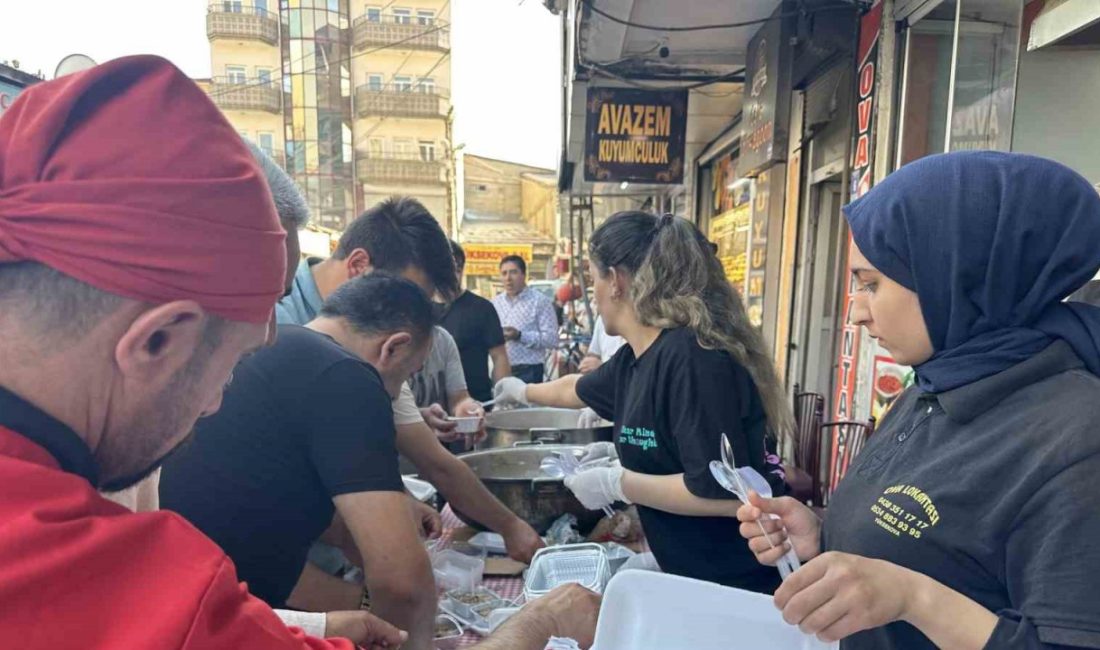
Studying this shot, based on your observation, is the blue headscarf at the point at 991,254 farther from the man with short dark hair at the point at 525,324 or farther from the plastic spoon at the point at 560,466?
the man with short dark hair at the point at 525,324

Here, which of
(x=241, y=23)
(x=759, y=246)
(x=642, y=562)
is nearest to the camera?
(x=642, y=562)

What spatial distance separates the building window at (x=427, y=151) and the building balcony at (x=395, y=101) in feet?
3.90

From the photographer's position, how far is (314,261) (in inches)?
100

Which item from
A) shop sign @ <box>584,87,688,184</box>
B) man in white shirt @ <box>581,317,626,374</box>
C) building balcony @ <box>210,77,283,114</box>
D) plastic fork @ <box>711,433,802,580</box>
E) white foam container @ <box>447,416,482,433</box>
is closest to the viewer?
plastic fork @ <box>711,433,802,580</box>

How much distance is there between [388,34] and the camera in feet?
89.9

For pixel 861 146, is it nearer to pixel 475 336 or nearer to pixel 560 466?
pixel 560 466

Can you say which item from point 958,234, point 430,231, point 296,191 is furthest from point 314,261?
point 958,234

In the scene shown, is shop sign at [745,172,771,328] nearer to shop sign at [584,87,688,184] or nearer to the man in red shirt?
shop sign at [584,87,688,184]

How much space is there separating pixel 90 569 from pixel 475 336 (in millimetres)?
4063

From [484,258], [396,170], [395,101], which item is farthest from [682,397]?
[395,101]

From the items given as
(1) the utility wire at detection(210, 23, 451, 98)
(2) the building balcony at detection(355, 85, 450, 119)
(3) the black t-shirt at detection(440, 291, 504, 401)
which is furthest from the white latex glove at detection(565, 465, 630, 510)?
(2) the building balcony at detection(355, 85, 450, 119)

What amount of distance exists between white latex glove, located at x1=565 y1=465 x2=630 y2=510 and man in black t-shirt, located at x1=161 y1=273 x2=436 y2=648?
0.64 meters

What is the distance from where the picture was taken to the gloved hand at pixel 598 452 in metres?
2.23

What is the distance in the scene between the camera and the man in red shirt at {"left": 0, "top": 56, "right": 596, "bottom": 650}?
518mm
